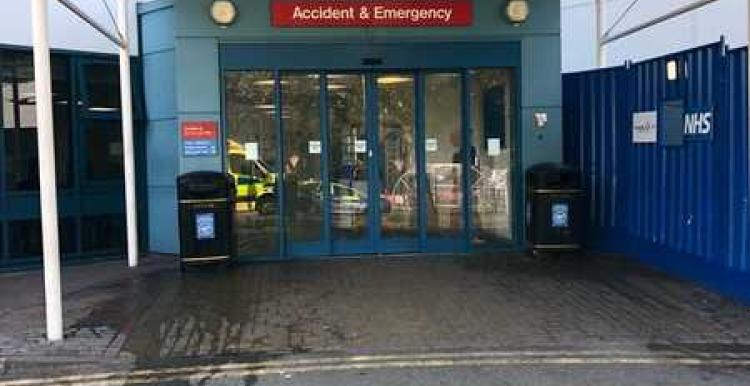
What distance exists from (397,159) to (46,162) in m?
5.85

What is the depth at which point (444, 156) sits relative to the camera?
512 inches

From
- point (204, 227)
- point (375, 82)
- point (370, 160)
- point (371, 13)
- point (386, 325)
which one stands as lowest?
point (386, 325)

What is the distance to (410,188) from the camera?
1303 cm

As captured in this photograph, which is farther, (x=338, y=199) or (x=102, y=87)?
(x=102, y=87)

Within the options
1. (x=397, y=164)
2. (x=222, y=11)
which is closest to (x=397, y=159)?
(x=397, y=164)

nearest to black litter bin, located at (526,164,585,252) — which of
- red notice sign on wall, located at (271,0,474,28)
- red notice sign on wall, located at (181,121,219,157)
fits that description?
red notice sign on wall, located at (271,0,474,28)

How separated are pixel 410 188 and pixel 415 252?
0.85 m

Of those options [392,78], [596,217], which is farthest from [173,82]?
[596,217]

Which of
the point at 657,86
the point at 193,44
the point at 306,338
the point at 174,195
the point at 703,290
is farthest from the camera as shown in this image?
the point at 174,195

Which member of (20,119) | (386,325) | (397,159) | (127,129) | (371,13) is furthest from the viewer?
(397,159)

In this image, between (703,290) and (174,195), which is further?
(174,195)

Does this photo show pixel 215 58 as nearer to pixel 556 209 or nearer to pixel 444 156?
pixel 444 156

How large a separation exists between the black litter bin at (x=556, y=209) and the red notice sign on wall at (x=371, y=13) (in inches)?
90.9

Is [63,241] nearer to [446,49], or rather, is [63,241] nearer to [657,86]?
[446,49]
